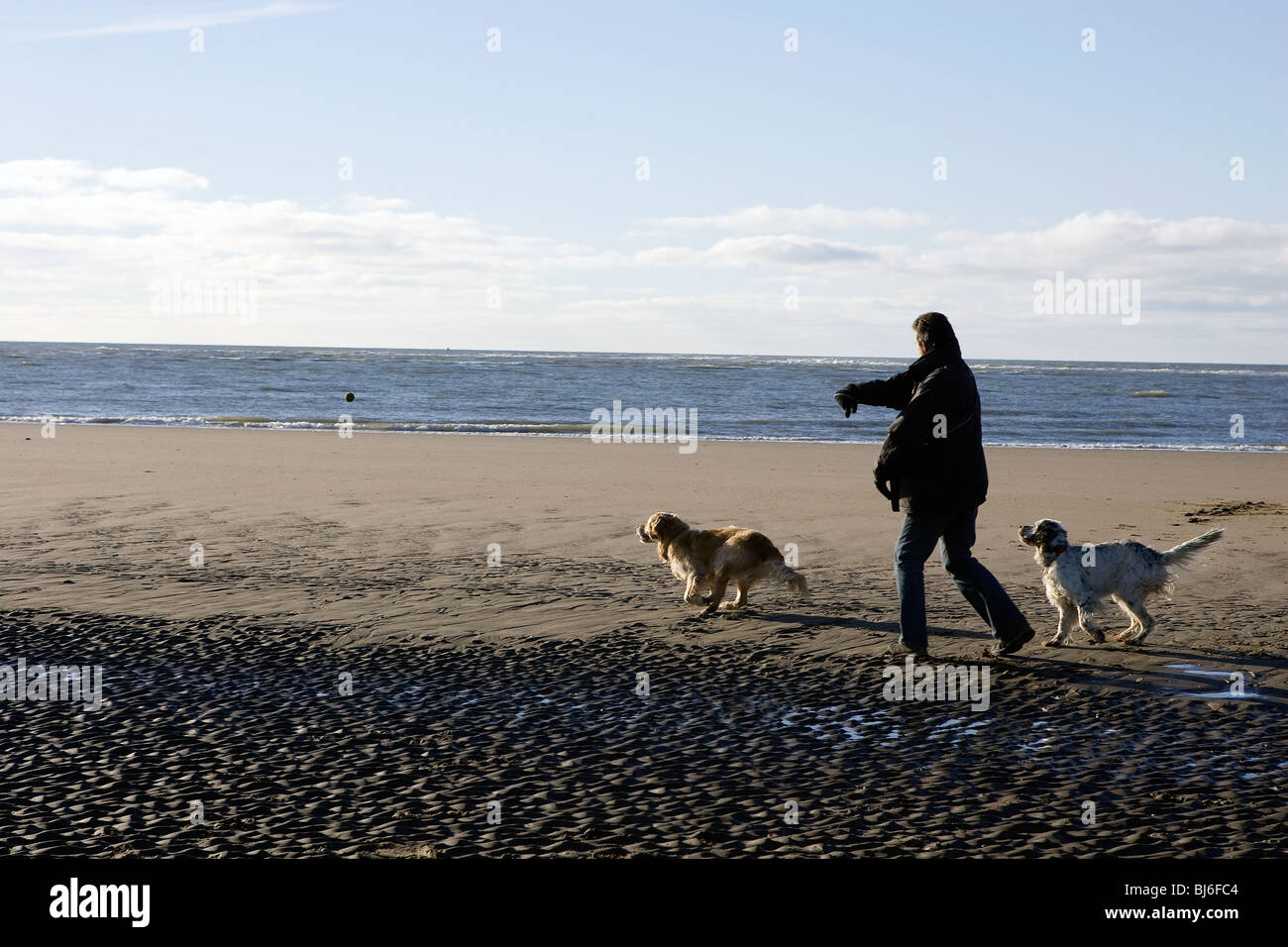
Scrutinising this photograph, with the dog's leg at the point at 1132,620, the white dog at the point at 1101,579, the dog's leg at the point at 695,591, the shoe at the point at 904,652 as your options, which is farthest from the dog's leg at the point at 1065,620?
the dog's leg at the point at 695,591

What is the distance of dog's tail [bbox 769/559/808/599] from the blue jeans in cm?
154

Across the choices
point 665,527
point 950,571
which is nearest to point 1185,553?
point 950,571

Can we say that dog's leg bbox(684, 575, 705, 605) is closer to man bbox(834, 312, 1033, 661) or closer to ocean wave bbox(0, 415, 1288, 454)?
man bbox(834, 312, 1033, 661)

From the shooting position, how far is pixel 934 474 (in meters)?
6.81

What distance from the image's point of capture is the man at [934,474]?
22.2 ft

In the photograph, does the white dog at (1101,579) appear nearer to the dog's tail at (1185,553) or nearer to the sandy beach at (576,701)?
the dog's tail at (1185,553)

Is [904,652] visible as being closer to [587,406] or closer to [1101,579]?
[1101,579]

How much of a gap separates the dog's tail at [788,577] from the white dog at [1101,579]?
1.77m

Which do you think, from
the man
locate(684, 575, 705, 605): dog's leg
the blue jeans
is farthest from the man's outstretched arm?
locate(684, 575, 705, 605): dog's leg

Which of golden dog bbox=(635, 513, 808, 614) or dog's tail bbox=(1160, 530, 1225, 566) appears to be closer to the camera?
dog's tail bbox=(1160, 530, 1225, 566)

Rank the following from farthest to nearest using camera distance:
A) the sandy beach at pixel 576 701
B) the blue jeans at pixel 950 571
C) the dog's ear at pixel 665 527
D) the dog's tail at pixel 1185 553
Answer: the dog's ear at pixel 665 527, the dog's tail at pixel 1185 553, the blue jeans at pixel 950 571, the sandy beach at pixel 576 701

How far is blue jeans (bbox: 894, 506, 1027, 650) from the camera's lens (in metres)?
6.88
